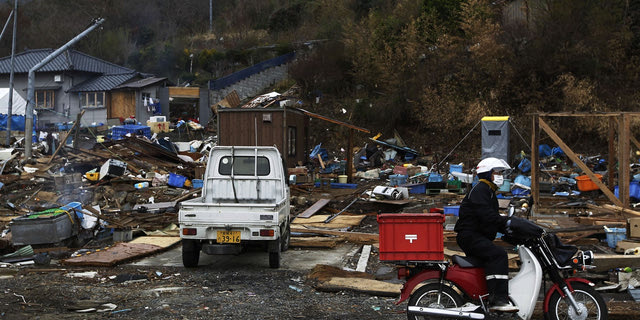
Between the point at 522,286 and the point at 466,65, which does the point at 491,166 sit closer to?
the point at 522,286

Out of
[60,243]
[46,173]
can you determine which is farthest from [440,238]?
[46,173]

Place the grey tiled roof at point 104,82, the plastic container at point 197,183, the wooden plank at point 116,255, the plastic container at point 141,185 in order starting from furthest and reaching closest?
the grey tiled roof at point 104,82 < the plastic container at point 197,183 < the plastic container at point 141,185 < the wooden plank at point 116,255

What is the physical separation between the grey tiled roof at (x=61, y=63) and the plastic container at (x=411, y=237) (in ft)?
131

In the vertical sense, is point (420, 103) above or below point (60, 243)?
above

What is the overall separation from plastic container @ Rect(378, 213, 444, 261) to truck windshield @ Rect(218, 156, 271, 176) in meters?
5.56

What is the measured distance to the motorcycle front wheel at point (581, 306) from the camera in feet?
18.0

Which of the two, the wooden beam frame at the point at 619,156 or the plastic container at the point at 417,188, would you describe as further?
the plastic container at the point at 417,188

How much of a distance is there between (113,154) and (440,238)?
19.1 m

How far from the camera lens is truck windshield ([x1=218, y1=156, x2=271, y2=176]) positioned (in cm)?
1126

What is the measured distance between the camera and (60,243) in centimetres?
1212

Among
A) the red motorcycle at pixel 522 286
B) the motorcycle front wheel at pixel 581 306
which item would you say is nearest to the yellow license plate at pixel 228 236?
the red motorcycle at pixel 522 286

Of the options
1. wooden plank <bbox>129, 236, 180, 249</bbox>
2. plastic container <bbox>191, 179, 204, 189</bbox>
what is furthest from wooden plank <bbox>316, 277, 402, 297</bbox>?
plastic container <bbox>191, 179, 204, 189</bbox>

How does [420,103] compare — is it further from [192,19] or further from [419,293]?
[192,19]

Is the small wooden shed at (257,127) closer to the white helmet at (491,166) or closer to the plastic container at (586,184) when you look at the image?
the plastic container at (586,184)
